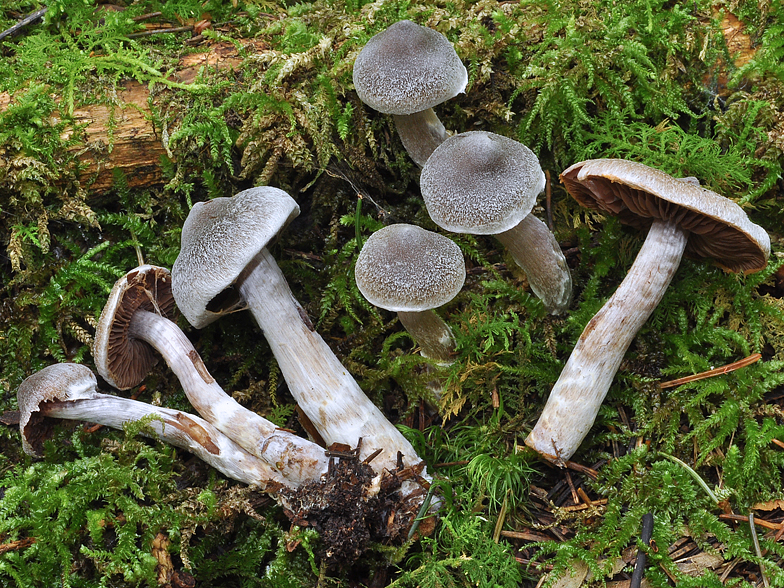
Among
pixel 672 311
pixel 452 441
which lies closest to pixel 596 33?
pixel 672 311

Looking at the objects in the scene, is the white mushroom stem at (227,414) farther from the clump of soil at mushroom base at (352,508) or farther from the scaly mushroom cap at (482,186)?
the scaly mushroom cap at (482,186)

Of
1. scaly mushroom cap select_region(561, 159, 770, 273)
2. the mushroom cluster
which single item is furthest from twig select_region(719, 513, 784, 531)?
the mushroom cluster

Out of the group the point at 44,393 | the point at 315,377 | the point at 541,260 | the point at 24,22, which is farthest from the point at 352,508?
the point at 24,22

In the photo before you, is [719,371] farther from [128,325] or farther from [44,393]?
[44,393]

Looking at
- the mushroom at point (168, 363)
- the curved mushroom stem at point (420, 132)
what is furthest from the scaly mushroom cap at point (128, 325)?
the curved mushroom stem at point (420, 132)

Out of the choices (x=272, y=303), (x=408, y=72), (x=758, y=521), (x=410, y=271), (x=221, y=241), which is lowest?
(x=758, y=521)
